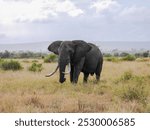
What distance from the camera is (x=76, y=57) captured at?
1371 centimetres

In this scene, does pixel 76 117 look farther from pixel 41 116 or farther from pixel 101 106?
pixel 101 106

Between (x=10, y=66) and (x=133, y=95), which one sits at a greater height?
(x=133, y=95)

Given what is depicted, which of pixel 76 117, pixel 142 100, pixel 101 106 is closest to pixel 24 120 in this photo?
pixel 76 117

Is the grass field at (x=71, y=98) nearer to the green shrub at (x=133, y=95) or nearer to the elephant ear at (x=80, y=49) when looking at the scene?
the green shrub at (x=133, y=95)

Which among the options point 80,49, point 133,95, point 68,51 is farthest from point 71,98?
point 80,49

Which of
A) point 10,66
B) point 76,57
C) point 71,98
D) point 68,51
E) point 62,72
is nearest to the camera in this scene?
point 71,98

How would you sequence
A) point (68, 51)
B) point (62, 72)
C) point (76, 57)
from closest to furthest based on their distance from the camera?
point (62, 72) < point (68, 51) < point (76, 57)

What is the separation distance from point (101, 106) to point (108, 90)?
105 inches

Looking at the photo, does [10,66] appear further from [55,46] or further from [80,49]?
[80,49]

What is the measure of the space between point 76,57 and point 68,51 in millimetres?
589

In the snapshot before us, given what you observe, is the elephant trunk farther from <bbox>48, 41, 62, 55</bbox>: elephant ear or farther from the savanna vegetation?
<bbox>48, 41, 62, 55</bbox>: elephant ear

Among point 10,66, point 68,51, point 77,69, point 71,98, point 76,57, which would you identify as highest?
point 68,51

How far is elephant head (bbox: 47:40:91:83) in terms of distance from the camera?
1285cm

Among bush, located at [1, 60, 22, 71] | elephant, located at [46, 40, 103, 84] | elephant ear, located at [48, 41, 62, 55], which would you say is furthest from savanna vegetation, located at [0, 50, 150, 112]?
bush, located at [1, 60, 22, 71]
